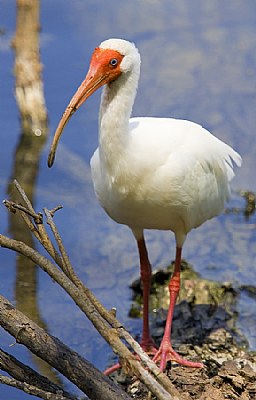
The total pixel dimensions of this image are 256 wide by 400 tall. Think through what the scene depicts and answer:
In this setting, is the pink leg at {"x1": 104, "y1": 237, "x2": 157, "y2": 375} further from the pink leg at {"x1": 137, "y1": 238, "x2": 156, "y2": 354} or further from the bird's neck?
the bird's neck

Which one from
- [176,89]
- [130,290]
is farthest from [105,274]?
[176,89]

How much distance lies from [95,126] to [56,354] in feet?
18.9

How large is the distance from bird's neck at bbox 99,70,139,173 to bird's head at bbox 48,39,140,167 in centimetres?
6

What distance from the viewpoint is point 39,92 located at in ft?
34.8

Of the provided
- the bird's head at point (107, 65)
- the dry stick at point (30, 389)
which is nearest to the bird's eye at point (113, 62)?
the bird's head at point (107, 65)

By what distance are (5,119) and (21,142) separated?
0.42 m

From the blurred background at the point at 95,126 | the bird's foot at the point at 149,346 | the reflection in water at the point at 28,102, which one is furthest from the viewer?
the reflection in water at the point at 28,102

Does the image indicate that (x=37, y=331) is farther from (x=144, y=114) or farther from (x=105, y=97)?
(x=144, y=114)

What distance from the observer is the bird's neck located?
631 centimetres

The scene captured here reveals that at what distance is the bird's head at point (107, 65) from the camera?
6.18 meters

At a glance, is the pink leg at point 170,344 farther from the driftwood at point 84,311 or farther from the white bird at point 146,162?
the driftwood at point 84,311

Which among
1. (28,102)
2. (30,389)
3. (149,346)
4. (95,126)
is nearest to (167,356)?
(149,346)

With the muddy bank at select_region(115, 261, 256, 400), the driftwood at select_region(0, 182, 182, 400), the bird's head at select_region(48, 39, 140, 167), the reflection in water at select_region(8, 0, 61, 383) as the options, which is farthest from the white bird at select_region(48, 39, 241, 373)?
the reflection in water at select_region(8, 0, 61, 383)

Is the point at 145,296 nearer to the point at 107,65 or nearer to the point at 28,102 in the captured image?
the point at 107,65
